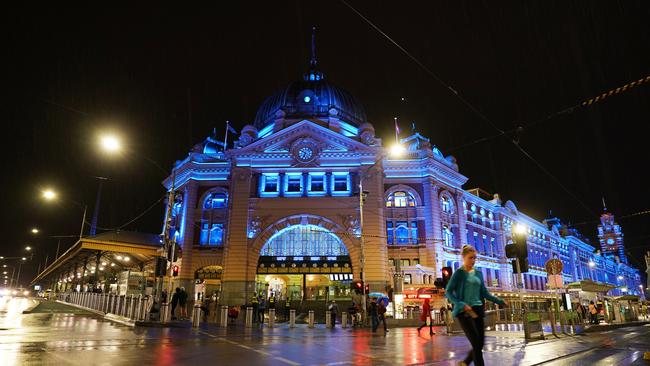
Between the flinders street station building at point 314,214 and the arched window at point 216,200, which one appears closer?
the flinders street station building at point 314,214

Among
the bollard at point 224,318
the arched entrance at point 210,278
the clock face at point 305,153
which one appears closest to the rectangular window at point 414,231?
the clock face at point 305,153

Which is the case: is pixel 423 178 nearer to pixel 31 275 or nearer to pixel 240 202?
pixel 240 202

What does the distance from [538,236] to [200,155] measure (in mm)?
58563

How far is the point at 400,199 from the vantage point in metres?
47.8

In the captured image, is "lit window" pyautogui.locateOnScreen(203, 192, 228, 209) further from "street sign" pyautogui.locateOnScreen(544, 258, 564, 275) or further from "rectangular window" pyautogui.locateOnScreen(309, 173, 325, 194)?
"street sign" pyautogui.locateOnScreen(544, 258, 564, 275)

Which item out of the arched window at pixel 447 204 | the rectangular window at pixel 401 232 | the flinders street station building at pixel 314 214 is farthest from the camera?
the arched window at pixel 447 204

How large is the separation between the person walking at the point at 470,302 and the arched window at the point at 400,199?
4108 centimetres

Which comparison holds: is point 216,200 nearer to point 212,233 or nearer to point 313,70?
point 212,233

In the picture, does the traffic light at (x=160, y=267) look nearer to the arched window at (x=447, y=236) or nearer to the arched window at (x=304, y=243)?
the arched window at (x=304, y=243)

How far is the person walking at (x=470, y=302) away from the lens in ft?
19.6

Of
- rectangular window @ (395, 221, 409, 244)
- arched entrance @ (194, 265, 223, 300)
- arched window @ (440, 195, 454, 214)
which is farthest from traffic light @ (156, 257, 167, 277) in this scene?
arched window @ (440, 195, 454, 214)

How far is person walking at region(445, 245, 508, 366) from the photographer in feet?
19.6

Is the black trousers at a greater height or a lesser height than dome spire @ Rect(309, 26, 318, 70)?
lesser

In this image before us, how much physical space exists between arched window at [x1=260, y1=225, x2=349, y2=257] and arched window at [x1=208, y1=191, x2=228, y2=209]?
7.70 m
